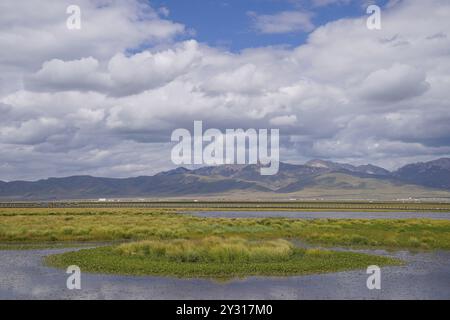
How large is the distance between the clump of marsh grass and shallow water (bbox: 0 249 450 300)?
6.23m

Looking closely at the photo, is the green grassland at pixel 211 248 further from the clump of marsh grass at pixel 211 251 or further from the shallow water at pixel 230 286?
the shallow water at pixel 230 286

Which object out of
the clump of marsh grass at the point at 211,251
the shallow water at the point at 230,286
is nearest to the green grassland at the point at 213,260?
the clump of marsh grass at the point at 211,251

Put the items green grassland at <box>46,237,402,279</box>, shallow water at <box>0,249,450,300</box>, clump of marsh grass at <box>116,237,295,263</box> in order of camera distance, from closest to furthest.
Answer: shallow water at <box>0,249,450,300</box>, green grassland at <box>46,237,402,279</box>, clump of marsh grass at <box>116,237,295,263</box>

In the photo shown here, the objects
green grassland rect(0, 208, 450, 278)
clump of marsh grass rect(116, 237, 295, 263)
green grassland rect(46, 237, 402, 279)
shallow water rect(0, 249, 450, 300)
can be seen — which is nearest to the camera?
shallow water rect(0, 249, 450, 300)

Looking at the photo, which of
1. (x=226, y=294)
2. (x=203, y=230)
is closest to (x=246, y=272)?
(x=226, y=294)

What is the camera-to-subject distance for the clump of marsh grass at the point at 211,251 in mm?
38375

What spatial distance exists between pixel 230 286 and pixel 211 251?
9.57 metres

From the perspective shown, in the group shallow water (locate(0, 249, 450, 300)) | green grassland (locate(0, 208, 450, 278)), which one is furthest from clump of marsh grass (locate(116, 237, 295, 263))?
shallow water (locate(0, 249, 450, 300))

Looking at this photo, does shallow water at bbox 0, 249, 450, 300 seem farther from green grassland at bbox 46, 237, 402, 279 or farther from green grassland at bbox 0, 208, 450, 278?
green grassland at bbox 0, 208, 450, 278

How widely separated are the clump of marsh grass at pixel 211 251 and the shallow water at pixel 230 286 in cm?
623

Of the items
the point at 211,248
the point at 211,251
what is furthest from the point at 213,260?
the point at 211,248

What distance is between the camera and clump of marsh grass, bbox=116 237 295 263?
38.4 meters

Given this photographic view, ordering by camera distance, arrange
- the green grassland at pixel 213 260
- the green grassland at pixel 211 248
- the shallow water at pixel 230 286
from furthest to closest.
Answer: the green grassland at pixel 211 248 → the green grassland at pixel 213 260 → the shallow water at pixel 230 286
